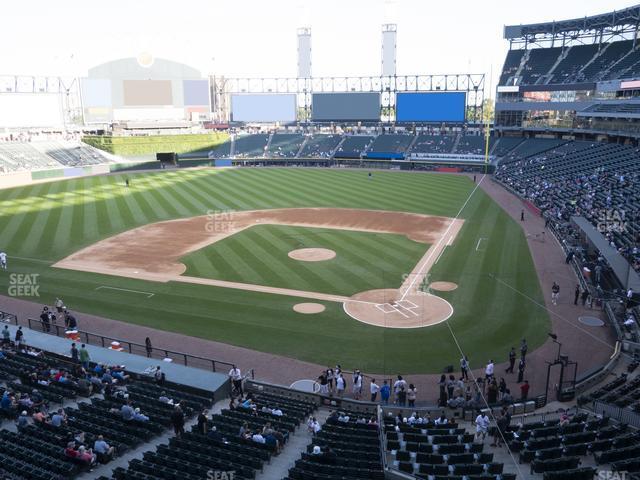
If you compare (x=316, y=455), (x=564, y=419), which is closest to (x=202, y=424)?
(x=316, y=455)

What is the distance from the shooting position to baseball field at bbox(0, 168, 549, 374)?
73.5 ft

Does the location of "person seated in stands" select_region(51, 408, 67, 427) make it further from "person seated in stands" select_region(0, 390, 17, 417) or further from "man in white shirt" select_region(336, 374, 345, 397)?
"man in white shirt" select_region(336, 374, 345, 397)

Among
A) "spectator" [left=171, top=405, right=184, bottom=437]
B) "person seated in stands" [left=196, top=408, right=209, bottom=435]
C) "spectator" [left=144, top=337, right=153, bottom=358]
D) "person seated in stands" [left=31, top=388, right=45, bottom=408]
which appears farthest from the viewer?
"spectator" [left=144, top=337, right=153, bottom=358]

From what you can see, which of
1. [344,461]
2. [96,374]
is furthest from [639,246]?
[96,374]

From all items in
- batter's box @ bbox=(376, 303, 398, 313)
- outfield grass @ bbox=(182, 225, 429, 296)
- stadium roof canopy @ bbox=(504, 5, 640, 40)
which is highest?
stadium roof canopy @ bbox=(504, 5, 640, 40)

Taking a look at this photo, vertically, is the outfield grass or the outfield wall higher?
the outfield wall

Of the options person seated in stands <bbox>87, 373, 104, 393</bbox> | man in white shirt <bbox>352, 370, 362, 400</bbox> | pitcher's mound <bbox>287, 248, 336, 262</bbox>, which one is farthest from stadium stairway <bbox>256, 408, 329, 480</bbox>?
pitcher's mound <bbox>287, 248, 336, 262</bbox>

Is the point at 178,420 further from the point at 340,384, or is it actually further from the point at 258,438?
the point at 340,384

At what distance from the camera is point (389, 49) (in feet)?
325

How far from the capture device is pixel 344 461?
12125 mm

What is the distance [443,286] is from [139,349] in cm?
1574

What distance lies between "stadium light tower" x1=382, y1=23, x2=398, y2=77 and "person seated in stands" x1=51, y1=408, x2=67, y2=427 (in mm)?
94866

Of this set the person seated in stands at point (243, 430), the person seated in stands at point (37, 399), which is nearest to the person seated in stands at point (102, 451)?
the person seated in stands at point (243, 430)

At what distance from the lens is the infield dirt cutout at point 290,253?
81.9 feet
